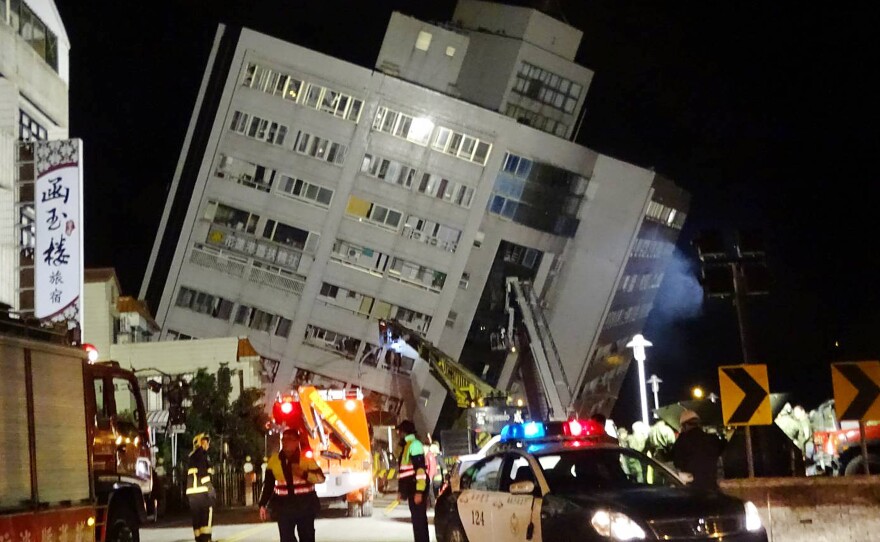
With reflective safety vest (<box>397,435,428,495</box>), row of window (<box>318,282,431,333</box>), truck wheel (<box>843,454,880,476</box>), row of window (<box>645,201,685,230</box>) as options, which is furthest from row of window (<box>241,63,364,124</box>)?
reflective safety vest (<box>397,435,428,495</box>)

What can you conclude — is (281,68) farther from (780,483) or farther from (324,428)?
(780,483)

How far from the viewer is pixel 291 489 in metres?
10.5

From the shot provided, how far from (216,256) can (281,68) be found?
10.6 meters

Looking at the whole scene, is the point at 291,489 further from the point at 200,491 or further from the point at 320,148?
the point at 320,148

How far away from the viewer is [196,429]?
105ft

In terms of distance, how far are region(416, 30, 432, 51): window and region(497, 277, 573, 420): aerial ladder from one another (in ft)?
90.7

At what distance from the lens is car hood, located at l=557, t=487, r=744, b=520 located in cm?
782

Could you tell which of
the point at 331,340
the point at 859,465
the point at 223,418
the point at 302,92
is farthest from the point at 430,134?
the point at 859,465

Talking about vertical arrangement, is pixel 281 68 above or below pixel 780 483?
above

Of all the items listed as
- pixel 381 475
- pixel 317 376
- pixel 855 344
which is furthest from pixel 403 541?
pixel 317 376

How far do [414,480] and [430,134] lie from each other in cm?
4122

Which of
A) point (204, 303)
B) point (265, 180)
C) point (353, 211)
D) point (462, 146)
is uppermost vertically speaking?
point (462, 146)

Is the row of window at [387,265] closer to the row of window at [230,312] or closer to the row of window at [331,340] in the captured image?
the row of window at [331,340]

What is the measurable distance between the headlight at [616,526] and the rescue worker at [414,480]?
13.8 feet
